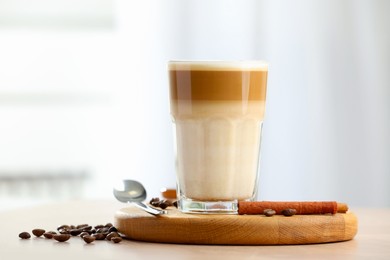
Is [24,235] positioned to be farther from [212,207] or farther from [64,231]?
[212,207]

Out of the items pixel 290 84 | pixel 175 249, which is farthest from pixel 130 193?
pixel 290 84

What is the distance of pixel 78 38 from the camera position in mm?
4062

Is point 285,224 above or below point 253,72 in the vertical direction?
below

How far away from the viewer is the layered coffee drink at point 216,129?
1268 mm

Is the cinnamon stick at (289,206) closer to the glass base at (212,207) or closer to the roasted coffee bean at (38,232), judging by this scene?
the glass base at (212,207)

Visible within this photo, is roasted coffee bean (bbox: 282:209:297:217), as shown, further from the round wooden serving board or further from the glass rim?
the glass rim

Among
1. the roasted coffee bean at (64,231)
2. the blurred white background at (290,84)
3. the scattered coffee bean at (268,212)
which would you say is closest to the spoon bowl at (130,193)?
the roasted coffee bean at (64,231)

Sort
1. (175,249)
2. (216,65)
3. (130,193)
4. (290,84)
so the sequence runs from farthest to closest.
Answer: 1. (290,84)
2. (130,193)
3. (216,65)
4. (175,249)

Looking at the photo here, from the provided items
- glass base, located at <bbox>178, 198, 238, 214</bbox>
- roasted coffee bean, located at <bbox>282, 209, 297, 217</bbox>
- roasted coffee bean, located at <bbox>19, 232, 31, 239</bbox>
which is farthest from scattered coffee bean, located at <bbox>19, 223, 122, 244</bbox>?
roasted coffee bean, located at <bbox>282, 209, 297, 217</bbox>

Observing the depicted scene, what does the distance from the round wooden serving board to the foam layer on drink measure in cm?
9

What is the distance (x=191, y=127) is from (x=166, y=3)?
2045 mm

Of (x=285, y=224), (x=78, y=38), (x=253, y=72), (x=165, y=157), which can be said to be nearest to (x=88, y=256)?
(x=285, y=224)

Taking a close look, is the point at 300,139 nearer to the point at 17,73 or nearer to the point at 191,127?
the point at 17,73

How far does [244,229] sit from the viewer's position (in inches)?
46.7
